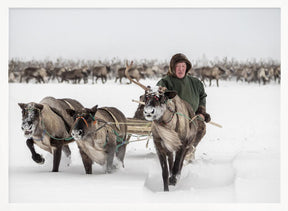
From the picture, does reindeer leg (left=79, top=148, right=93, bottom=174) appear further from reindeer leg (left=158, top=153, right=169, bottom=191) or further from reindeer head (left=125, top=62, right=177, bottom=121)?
reindeer head (left=125, top=62, right=177, bottom=121)

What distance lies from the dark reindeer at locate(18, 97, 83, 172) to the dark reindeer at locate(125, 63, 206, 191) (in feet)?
5.37

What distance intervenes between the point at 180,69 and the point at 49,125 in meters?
2.10

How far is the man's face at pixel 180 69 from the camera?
21.3 feet

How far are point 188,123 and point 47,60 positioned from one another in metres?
3.17

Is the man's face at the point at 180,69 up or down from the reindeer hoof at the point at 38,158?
up

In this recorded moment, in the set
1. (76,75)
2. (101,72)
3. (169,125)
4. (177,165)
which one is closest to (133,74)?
(101,72)

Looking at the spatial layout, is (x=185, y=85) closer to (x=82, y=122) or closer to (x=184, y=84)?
(x=184, y=84)

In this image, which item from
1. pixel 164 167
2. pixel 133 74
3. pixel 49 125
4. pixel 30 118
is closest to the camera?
pixel 164 167

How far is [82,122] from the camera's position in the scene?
6.42 metres

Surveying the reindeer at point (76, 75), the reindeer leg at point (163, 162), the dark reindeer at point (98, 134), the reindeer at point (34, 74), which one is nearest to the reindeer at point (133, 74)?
the reindeer at point (76, 75)

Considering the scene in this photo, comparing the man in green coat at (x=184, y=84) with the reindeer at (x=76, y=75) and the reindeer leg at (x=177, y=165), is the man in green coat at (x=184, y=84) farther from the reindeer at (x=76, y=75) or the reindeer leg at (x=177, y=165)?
the reindeer at (x=76, y=75)

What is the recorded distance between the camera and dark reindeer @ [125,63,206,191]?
5.58 meters

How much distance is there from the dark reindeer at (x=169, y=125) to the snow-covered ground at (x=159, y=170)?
0.43 metres

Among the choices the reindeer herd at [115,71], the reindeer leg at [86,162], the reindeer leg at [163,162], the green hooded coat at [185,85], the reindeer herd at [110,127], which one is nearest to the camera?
the reindeer herd at [110,127]
